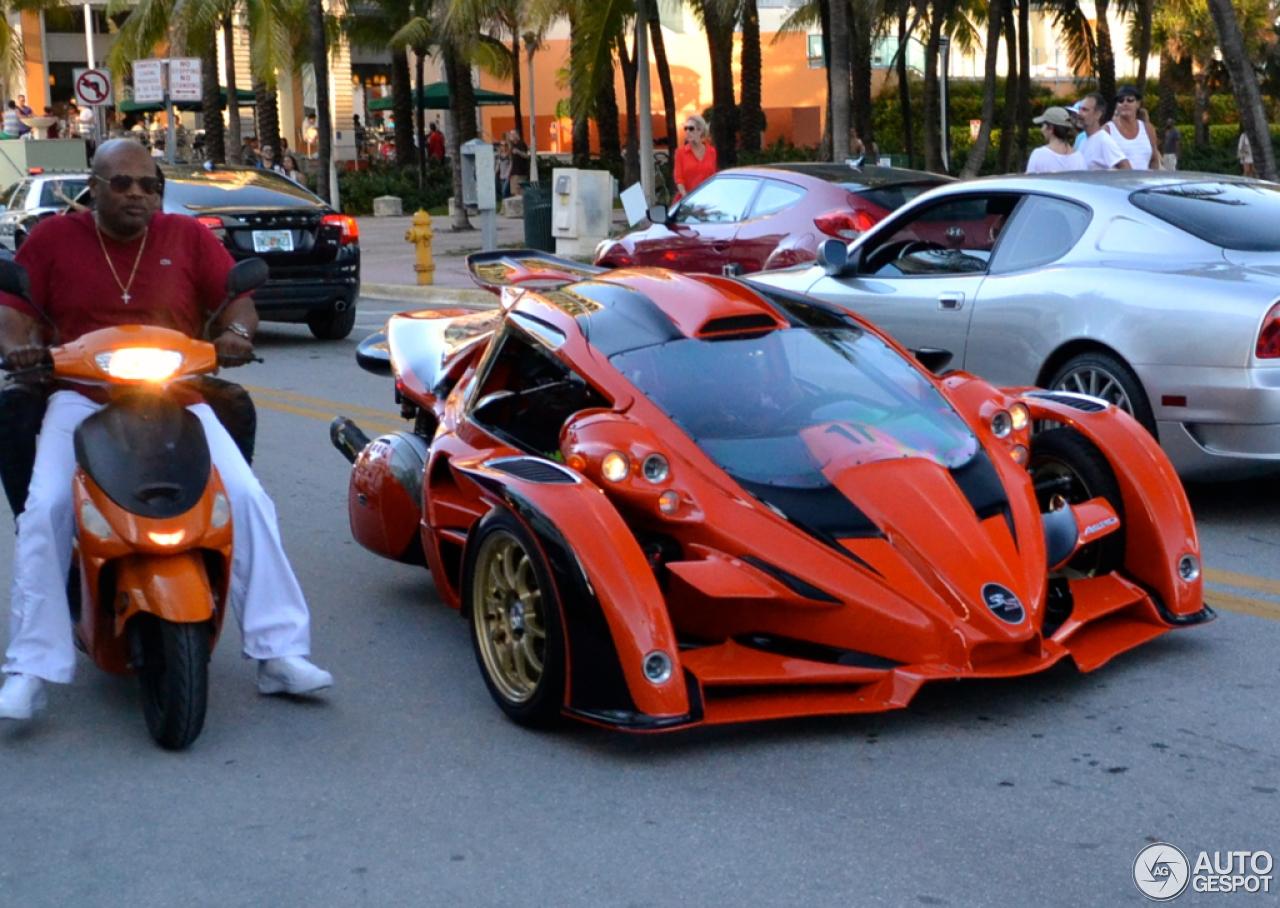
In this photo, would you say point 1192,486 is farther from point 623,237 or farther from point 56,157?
point 56,157

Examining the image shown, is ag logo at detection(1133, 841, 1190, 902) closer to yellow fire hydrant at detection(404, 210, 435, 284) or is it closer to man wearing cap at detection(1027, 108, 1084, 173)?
man wearing cap at detection(1027, 108, 1084, 173)

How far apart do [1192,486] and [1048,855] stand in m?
4.79

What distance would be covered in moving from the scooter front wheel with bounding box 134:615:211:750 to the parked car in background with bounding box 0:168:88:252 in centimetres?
1347

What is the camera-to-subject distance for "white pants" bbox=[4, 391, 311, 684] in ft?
16.1

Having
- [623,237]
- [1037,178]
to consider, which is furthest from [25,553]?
[623,237]

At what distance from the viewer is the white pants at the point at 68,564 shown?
16.1ft

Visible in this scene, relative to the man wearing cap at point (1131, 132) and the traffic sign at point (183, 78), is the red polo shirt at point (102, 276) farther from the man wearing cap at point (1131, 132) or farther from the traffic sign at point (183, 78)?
the traffic sign at point (183, 78)

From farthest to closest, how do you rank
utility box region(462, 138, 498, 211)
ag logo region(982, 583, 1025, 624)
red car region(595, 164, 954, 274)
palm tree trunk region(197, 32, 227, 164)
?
palm tree trunk region(197, 32, 227, 164)
utility box region(462, 138, 498, 211)
red car region(595, 164, 954, 274)
ag logo region(982, 583, 1025, 624)

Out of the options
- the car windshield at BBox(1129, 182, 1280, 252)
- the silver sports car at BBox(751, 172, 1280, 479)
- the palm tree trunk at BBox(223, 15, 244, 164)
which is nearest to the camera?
the silver sports car at BBox(751, 172, 1280, 479)

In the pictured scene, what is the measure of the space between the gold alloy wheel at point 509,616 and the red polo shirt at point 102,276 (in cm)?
127

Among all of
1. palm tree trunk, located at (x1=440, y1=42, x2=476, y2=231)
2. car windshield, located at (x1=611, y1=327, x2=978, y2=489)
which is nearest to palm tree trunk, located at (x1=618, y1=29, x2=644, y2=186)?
palm tree trunk, located at (x1=440, y1=42, x2=476, y2=231)

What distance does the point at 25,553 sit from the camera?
491 cm

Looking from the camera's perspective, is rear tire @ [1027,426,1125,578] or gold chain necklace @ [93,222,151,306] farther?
rear tire @ [1027,426,1125,578]

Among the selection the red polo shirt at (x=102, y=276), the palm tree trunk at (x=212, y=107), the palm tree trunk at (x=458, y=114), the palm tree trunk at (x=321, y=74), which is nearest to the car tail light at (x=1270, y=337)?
the red polo shirt at (x=102, y=276)
